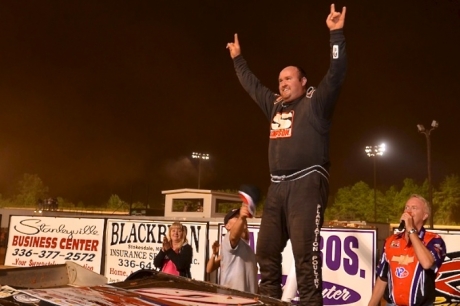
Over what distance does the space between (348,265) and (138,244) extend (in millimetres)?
3942

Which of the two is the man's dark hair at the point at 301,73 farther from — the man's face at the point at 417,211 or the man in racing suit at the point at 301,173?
the man's face at the point at 417,211

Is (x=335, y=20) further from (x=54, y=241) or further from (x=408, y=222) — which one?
(x=54, y=241)

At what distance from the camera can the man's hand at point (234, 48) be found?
4.61 meters

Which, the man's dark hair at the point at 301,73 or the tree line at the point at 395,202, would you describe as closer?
the man's dark hair at the point at 301,73

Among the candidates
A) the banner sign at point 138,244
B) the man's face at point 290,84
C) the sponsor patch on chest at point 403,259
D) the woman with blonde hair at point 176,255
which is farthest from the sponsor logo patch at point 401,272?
the banner sign at point 138,244

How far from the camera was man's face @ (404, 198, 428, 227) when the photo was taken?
159 inches

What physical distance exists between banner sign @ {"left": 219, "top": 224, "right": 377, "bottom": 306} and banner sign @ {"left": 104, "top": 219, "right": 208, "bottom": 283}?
2106 mm

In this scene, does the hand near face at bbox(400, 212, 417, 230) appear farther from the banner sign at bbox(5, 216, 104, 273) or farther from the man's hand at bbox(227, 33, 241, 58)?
the banner sign at bbox(5, 216, 104, 273)

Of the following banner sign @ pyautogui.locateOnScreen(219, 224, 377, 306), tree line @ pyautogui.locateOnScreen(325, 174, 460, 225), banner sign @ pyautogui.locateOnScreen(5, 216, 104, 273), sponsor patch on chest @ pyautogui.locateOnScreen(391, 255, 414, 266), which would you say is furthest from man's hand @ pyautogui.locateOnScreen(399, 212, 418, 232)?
tree line @ pyautogui.locateOnScreen(325, 174, 460, 225)

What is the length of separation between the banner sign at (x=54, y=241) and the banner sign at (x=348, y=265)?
4.51m

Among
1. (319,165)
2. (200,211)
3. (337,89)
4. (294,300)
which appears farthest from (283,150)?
(200,211)

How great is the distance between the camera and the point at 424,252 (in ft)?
12.3

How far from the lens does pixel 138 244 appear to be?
8.41 metres

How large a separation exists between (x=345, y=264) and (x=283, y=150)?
3.08 metres
